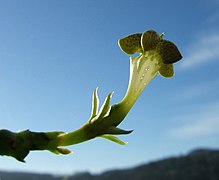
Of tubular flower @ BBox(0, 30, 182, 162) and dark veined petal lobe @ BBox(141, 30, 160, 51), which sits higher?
dark veined petal lobe @ BBox(141, 30, 160, 51)

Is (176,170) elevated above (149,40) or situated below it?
above

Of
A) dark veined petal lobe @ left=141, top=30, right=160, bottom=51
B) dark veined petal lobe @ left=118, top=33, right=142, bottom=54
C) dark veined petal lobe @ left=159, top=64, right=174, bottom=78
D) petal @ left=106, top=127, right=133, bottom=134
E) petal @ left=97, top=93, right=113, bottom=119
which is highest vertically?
dark veined petal lobe @ left=118, top=33, right=142, bottom=54

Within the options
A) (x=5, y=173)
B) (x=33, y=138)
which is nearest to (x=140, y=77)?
(x=33, y=138)

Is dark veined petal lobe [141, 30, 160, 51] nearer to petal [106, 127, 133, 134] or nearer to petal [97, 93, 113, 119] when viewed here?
petal [97, 93, 113, 119]


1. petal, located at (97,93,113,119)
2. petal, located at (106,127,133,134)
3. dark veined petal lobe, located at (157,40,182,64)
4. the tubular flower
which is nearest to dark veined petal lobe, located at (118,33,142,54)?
the tubular flower

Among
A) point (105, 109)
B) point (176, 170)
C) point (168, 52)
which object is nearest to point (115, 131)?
point (105, 109)

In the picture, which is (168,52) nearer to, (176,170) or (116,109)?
(116,109)
